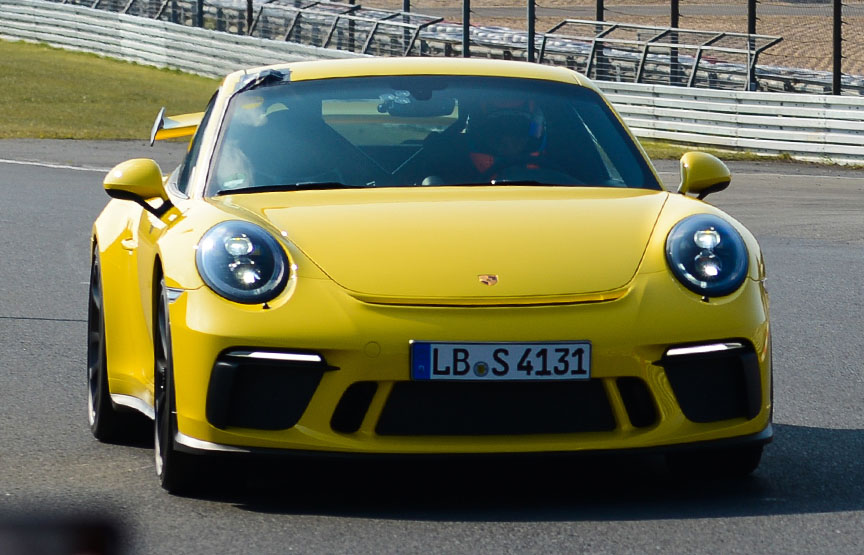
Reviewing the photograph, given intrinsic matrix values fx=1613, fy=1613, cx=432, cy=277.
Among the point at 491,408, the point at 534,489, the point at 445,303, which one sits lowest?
the point at 534,489

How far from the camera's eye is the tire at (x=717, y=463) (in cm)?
440

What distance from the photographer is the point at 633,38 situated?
2669 centimetres

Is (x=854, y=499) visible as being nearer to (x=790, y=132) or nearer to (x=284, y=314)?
(x=284, y=314)

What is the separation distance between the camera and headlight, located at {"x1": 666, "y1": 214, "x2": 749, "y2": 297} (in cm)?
418

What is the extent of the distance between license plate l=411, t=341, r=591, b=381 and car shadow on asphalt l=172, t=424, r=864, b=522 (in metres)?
0.22

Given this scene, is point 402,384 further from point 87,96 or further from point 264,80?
point 87,96

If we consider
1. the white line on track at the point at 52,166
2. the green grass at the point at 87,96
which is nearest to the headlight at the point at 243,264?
the white line on track at the point at 52,166

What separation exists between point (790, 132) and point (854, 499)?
18376 millimetres

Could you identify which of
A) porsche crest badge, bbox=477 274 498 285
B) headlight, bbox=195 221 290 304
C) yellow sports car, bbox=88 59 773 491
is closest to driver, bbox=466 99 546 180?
Answer: yellow sports car, bbox=88 59 773 491

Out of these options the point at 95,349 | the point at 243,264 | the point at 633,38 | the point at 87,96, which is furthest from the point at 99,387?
the point at 87,96

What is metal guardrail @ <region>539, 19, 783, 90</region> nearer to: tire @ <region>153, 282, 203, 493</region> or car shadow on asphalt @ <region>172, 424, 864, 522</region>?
car shadow on asphalt @ <region>172, 424, 864, 522</region>

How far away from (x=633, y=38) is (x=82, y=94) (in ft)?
35.4

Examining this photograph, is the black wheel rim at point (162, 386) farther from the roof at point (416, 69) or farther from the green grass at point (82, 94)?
the green grass at point (82, 94)

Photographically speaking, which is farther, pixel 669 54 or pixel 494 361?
pixel 669 54
